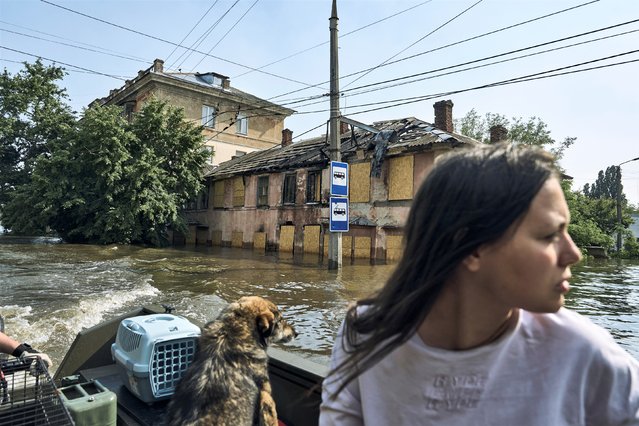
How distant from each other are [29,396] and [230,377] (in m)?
1.17

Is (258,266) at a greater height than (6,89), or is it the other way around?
(6,89)

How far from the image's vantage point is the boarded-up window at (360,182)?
20078 mm

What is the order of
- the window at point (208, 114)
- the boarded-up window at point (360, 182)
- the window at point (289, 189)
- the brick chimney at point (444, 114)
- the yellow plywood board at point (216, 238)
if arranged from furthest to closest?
the window at point (208, 114), the yellow plywood board at point (216, 238), the window at point (289, 189), the brick chimney at point (444, 114), the boarded-up window at point (360, 182)

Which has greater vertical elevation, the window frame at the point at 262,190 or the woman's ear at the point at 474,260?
the window frame at the point at 262,190

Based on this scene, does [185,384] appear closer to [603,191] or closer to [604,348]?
[604,348]

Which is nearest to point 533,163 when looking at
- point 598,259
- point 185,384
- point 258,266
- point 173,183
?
point 185,384

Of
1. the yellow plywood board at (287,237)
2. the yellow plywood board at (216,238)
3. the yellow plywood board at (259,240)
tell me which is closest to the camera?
the yellow plywood board at (287,237)

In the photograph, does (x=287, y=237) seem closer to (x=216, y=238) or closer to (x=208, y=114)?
(x=216, y=238)

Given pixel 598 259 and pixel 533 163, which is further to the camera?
pixel 598 259

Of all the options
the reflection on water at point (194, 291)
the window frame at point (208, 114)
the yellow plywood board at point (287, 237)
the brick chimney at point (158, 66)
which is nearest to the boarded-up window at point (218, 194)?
the yellow plywood board at point (287, 237)

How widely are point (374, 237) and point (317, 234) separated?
4134 millimetres

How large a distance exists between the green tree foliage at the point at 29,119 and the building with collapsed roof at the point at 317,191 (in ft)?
43.0

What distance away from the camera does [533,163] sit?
3.47 ft

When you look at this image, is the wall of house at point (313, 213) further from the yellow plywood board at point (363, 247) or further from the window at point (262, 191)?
the window at point (262, 191)
